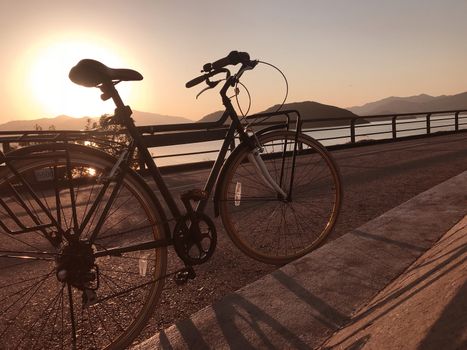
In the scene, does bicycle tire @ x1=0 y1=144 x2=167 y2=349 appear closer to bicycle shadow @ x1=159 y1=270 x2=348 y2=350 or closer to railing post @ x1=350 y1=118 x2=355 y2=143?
bicycle shadow @ x1=159 y1=270 x2=348 y2=350

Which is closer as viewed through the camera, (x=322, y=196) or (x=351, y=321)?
(x=351, y=321)

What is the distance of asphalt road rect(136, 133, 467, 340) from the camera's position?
105 inches

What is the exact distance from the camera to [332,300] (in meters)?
2.10

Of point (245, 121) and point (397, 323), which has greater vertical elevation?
point (245, 121)

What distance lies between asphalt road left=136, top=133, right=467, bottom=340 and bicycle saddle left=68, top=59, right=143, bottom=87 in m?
1.39

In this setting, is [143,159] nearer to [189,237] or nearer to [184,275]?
[189,237]

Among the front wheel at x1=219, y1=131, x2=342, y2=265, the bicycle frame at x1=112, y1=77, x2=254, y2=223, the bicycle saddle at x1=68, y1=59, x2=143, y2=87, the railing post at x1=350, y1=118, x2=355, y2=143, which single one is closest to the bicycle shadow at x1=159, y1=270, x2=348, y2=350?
the bicycle frame at x1=112, y1=77, x2=254, y2=223

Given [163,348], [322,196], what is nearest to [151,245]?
[163,348]

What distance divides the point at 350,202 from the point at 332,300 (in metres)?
3.31

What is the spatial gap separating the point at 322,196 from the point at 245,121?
3.05 meters

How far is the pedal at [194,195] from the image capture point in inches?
96.9

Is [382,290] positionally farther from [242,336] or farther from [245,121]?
[245,121]

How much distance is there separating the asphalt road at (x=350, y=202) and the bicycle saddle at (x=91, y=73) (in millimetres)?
1394

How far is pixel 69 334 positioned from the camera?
7.60ft
